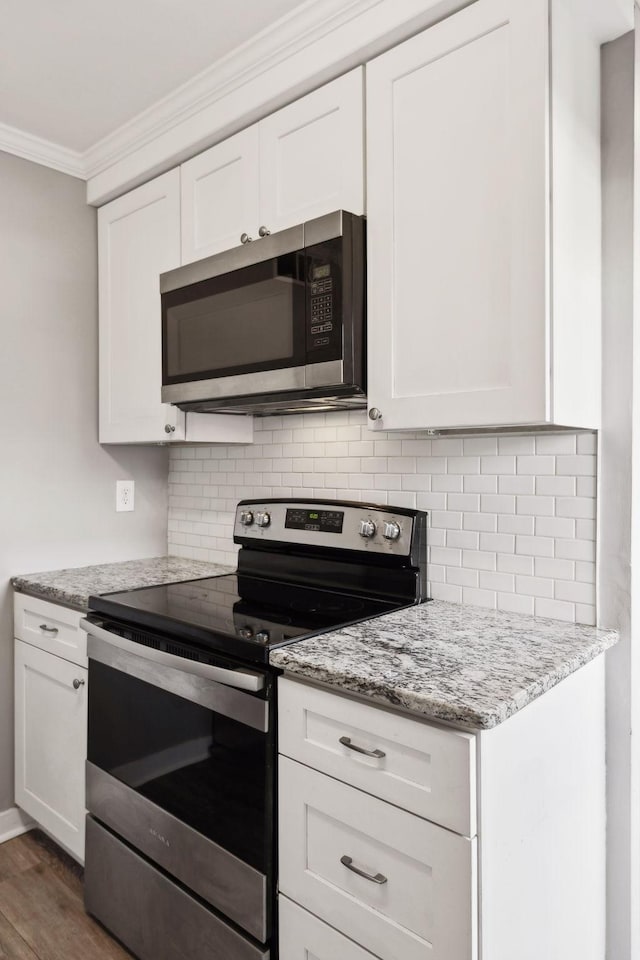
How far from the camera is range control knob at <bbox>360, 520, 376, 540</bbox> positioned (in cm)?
184

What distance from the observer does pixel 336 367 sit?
1.58 meters

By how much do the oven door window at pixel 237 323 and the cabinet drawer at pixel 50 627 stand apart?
2.67ft

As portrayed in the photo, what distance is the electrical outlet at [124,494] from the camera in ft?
8.55

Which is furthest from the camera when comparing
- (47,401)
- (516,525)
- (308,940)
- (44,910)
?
(47,401)

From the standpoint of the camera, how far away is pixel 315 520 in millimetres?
2002

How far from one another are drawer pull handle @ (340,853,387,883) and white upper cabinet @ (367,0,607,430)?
2.88 feet

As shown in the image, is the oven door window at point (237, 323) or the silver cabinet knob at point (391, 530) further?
the silver cabinet knob at point (391, 530)

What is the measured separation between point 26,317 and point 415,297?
1526mm

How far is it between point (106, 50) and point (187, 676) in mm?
1690

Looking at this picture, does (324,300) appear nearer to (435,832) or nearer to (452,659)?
(452,659)

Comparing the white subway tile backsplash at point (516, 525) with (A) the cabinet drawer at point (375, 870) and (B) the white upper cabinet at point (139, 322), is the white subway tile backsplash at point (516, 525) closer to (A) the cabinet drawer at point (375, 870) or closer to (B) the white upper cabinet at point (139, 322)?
(A) the cabinet drawer at point (375, 870)

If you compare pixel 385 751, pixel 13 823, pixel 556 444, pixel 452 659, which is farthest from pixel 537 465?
pixel 13 823

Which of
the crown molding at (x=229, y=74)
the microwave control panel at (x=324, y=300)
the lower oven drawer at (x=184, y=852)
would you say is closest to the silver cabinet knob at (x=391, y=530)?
the microwave control panel at (x=324, y=300)

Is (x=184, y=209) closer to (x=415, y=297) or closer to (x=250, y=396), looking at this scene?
(x=250, y=396)
